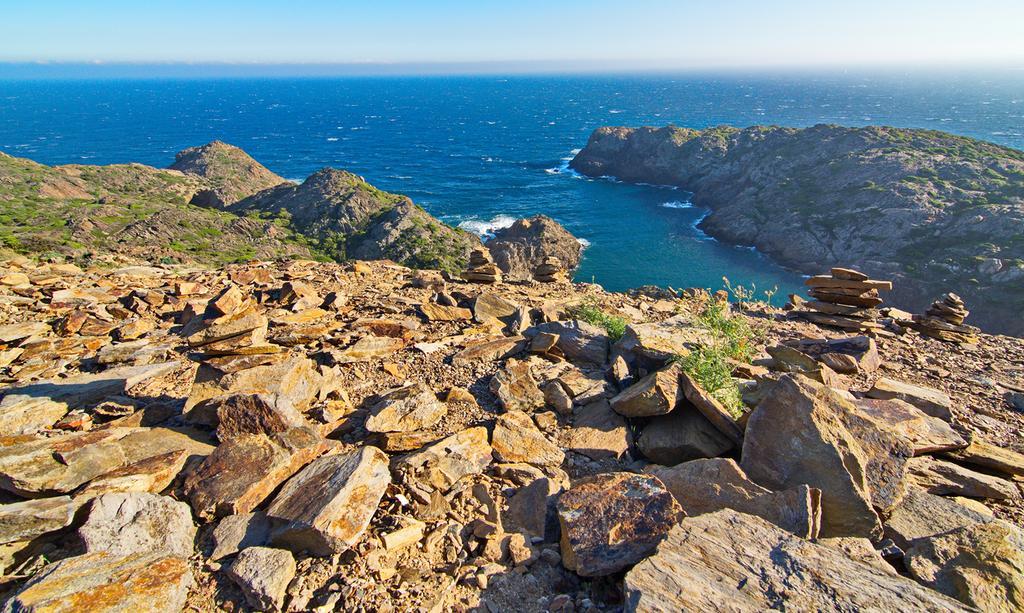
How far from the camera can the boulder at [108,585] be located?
12.9 ft

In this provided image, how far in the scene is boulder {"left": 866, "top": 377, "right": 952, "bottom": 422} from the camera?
29.2 feet

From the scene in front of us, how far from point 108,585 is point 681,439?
621 cm

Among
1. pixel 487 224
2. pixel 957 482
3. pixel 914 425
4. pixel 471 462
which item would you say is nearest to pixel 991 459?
pixel 914 425

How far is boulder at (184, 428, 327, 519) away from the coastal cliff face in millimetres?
56594

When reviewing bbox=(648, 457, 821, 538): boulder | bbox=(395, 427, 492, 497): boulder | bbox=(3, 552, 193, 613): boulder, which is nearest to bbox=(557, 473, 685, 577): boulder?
bbox=(648, 457, 821, 538): boulder

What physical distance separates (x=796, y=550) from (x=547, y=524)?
2.35 meters

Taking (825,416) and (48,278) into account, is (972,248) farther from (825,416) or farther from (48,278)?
(48,278)

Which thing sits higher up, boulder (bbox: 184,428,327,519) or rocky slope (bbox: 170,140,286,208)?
boulder (bbox: 184,428,327,519)

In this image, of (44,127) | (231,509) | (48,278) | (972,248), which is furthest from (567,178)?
(44,127)

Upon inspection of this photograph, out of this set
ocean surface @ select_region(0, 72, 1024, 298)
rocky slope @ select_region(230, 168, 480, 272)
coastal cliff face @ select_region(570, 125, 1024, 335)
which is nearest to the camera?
rocky slope @ select_region(230, 168, 480, 272)

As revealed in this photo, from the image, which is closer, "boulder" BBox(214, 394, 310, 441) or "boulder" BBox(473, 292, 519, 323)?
"boulder" BBox(214, 394, 310, 441)

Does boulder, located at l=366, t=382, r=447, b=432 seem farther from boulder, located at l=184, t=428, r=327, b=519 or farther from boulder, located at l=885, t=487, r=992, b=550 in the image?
boulder, located at l=885, t=487, r=992, b=550

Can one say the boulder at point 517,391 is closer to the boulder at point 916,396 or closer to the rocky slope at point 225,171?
the boulder at point 916,396

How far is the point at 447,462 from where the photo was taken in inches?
247
